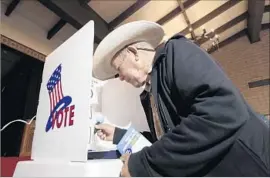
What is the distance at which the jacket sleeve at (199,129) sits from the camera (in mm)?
421

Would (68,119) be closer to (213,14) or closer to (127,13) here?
(127,13)

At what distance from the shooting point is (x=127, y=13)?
7.73 ft

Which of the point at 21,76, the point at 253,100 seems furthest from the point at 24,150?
the point at 253,100

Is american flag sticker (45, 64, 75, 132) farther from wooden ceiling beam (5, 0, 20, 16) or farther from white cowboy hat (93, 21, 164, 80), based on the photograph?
wooden ceiling beam (5, 0, 20, 16)

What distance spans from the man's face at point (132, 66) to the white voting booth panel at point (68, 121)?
186 mm

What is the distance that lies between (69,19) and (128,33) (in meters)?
1.50

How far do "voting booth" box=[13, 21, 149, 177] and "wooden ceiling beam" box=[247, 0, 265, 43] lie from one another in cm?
287

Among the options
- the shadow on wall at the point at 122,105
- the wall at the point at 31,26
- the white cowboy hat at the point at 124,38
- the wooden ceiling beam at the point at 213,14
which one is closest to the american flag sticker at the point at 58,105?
the white cowboy hat at the point at 124,38

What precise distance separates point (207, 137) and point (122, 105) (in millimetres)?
681

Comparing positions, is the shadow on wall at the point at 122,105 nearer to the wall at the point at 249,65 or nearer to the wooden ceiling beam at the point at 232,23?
the wooden ceiling beam at the point at 232,23

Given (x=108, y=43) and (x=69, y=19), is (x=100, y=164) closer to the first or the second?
(x=108, y=43)

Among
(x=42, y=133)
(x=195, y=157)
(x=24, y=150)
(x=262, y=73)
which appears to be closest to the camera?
(x=195, y=157)

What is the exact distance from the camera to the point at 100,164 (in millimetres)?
489

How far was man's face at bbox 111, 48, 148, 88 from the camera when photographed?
28.0 inches
